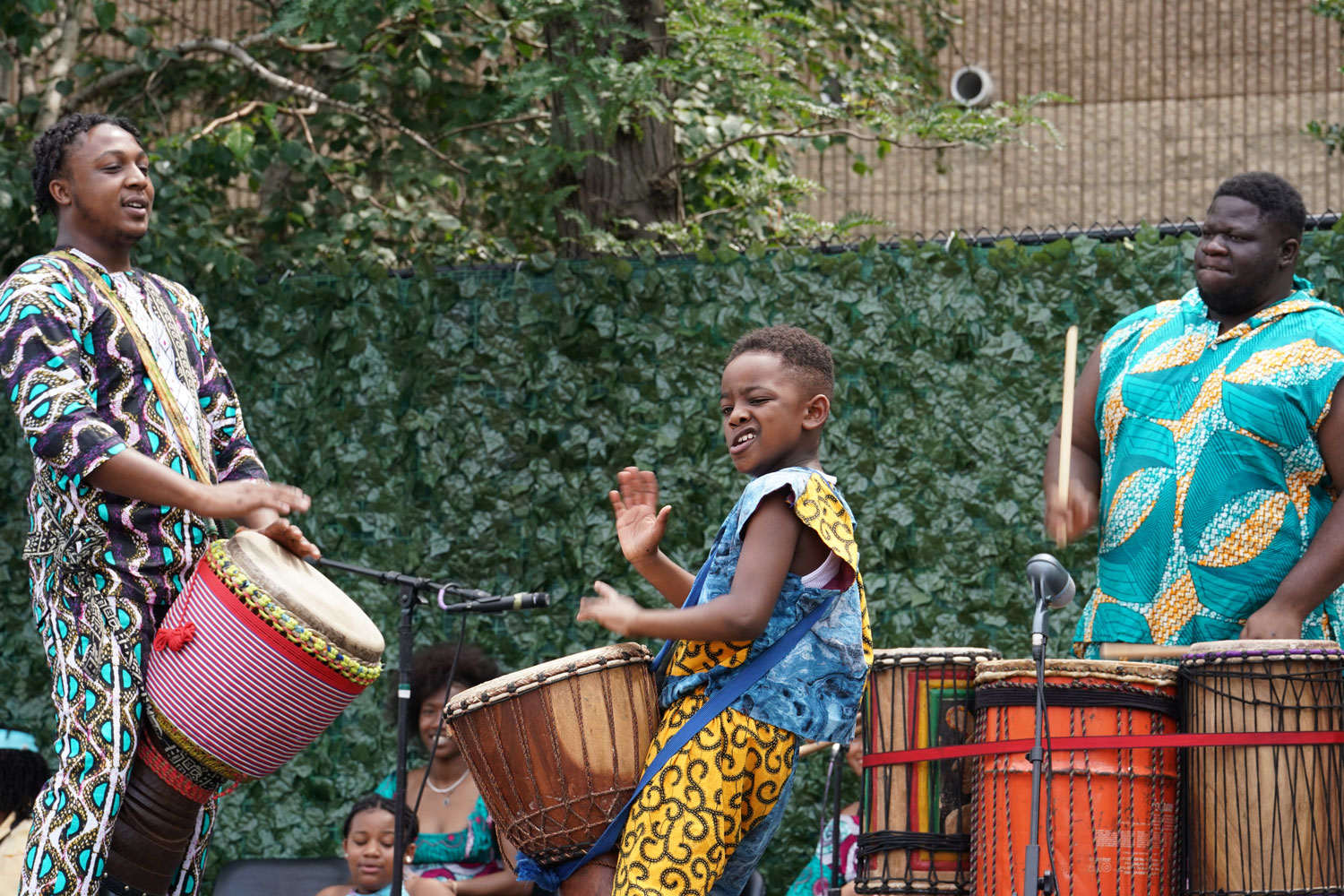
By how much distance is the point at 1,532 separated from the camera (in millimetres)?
7102

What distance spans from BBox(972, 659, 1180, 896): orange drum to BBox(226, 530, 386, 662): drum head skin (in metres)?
1.65

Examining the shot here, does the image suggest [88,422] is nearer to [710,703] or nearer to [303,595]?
[303,595]

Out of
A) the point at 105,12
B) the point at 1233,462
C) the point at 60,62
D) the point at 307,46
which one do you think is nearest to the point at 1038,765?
the point at 1233,462

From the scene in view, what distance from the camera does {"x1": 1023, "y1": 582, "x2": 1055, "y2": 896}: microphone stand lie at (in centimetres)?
366

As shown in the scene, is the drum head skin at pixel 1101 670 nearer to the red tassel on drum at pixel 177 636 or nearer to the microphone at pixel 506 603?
the microphone at pixel 506 603

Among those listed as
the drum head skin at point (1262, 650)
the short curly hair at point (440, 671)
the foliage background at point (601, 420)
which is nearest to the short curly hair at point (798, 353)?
the drum head skin at point (1262, 650)

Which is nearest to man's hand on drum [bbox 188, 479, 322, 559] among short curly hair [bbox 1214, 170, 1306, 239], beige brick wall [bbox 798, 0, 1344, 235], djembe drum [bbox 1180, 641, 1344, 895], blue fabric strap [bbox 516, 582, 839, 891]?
blue fabric strap [bbox 516, 582, 839, 891]

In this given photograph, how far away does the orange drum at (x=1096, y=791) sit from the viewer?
3873 mm

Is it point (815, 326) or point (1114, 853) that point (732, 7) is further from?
point (1114, 853)

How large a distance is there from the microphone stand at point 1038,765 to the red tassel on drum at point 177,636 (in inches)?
79.9

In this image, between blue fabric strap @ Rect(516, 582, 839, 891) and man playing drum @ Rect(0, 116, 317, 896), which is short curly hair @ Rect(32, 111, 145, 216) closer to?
man playing drum @ Rect(0, 116, 317, 896)

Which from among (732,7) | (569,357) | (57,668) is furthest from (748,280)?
(57,668)

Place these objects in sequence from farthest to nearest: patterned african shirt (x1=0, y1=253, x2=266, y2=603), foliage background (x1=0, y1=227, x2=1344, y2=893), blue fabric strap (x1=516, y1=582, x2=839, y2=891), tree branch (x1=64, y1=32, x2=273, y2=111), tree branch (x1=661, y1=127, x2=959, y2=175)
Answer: tree branch (x1=64, y1=32, x2=273, y2=111)
tree branch (x1=661, y1=127, x2=959, y2=175)
foliage background (x1=0, y1=227, x2=1344, y2=893)
patterned african shirt (x1=0, y1=253, x2=266, y2=603)
blue fabric strap (x1=516, y1=582, x2=839, y2=891)

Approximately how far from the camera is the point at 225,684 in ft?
12.6
